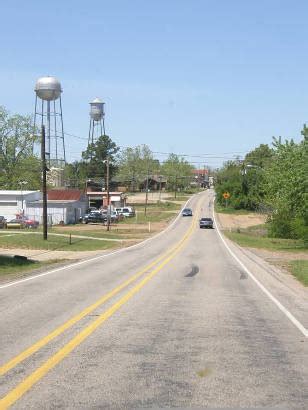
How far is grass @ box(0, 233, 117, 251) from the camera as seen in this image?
1630 inches

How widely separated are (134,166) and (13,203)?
8891 centimetres

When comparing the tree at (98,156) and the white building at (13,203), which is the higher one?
the tree at (98,156)

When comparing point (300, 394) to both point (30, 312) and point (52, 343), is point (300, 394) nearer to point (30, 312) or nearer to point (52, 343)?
point (52, 343)

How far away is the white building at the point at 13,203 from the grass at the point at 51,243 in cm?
2901

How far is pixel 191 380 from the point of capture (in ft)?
23.5

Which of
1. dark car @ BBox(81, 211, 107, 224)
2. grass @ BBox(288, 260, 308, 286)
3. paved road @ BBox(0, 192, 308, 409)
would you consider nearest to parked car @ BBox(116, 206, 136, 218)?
dark car @ BBox(81, 211, 107, 224)

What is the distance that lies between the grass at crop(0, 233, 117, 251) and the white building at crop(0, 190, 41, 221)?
29.0 metres

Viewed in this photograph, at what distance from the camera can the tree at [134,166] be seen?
16012cm

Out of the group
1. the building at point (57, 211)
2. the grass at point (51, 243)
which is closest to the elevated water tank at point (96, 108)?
the building at point (57, 211)

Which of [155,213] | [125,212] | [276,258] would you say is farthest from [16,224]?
[276,258]

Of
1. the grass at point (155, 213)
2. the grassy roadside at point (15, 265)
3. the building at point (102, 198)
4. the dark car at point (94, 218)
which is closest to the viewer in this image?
the grassy roadside at point (15, 265)

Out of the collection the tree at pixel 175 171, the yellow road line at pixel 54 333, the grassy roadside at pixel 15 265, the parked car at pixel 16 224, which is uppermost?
the tree at pixel 175 171

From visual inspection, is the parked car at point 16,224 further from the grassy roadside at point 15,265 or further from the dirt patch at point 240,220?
the grassy roadside at point 15,265

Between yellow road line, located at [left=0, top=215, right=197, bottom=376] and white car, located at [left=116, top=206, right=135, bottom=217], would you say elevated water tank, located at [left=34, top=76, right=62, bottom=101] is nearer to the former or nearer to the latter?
white car, located at [left=116, top=206, right=135, bottom=217]
